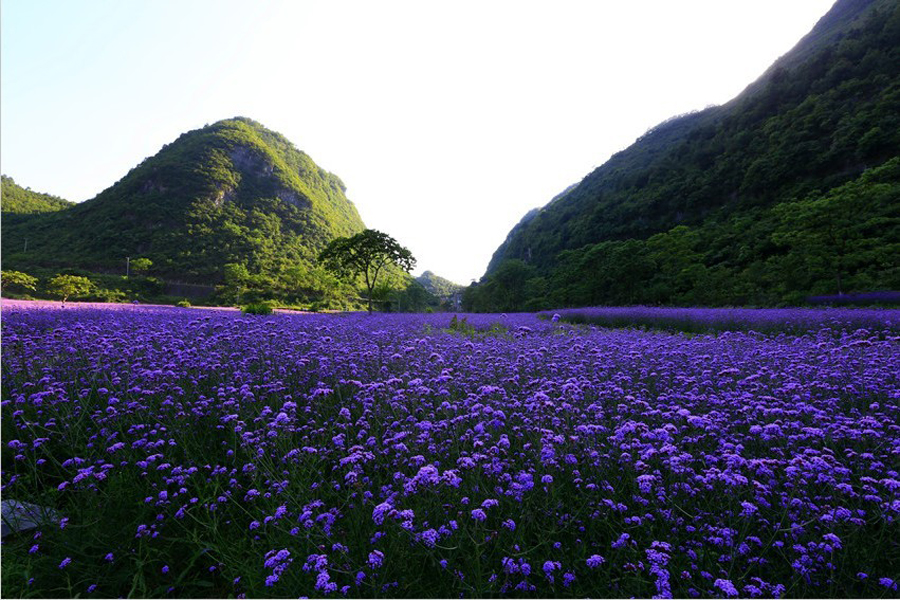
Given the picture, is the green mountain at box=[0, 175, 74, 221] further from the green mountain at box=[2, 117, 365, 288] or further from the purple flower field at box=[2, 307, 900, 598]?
the purple flower field at box=[2, 307, 900, 598]

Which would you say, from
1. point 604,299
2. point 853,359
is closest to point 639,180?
point 604,299

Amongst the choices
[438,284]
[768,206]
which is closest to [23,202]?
[768,206]

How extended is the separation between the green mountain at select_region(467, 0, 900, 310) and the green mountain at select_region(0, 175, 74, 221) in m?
75.8

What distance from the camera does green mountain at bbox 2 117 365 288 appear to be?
56.8m

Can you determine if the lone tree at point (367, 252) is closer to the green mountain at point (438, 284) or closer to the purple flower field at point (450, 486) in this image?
the purple flower field at point (450, 486)

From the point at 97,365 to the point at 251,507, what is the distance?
8.94 feet

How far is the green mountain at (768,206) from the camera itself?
20.5 meters

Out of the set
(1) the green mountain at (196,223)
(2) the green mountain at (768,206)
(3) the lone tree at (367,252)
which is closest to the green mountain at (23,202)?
(1) the green mountain at (196,223)

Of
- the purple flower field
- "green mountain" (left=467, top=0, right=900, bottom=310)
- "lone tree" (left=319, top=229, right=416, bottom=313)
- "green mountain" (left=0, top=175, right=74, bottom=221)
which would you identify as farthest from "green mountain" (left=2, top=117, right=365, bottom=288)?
the purple flower field

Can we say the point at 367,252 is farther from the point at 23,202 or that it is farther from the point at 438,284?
the point at 438,284

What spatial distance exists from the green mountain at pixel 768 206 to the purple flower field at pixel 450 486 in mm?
22420

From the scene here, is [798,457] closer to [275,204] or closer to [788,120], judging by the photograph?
[788,120]

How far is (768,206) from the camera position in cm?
4388

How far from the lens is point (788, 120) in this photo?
48.2 metres
